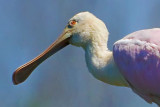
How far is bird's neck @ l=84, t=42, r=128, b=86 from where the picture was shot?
333 inches

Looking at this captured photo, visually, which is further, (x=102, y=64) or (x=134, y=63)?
(x=102, y=64)

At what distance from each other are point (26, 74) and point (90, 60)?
1.38m

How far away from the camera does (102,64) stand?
856 centimetres

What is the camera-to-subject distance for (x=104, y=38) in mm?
8930

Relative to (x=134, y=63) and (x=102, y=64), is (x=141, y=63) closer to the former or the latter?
(x=134, y=63)

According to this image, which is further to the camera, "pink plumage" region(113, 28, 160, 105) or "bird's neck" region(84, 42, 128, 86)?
"bird's neck" region(84, 42, 128, 86)

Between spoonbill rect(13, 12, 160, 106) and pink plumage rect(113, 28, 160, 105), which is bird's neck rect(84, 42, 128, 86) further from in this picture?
pink plumage rect(113, 28, 160, 105)

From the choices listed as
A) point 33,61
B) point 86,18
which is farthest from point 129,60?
point 33,61

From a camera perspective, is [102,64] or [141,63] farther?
[102,64]

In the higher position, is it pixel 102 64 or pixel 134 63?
pixel 102 64

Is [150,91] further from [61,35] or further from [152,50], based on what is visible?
[61,35]

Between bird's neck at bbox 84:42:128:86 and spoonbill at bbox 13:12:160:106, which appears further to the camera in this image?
→ bird's neck at bbox 84:42:128:86

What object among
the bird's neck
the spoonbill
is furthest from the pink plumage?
the bird's neck

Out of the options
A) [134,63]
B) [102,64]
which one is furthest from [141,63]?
[102,64]
